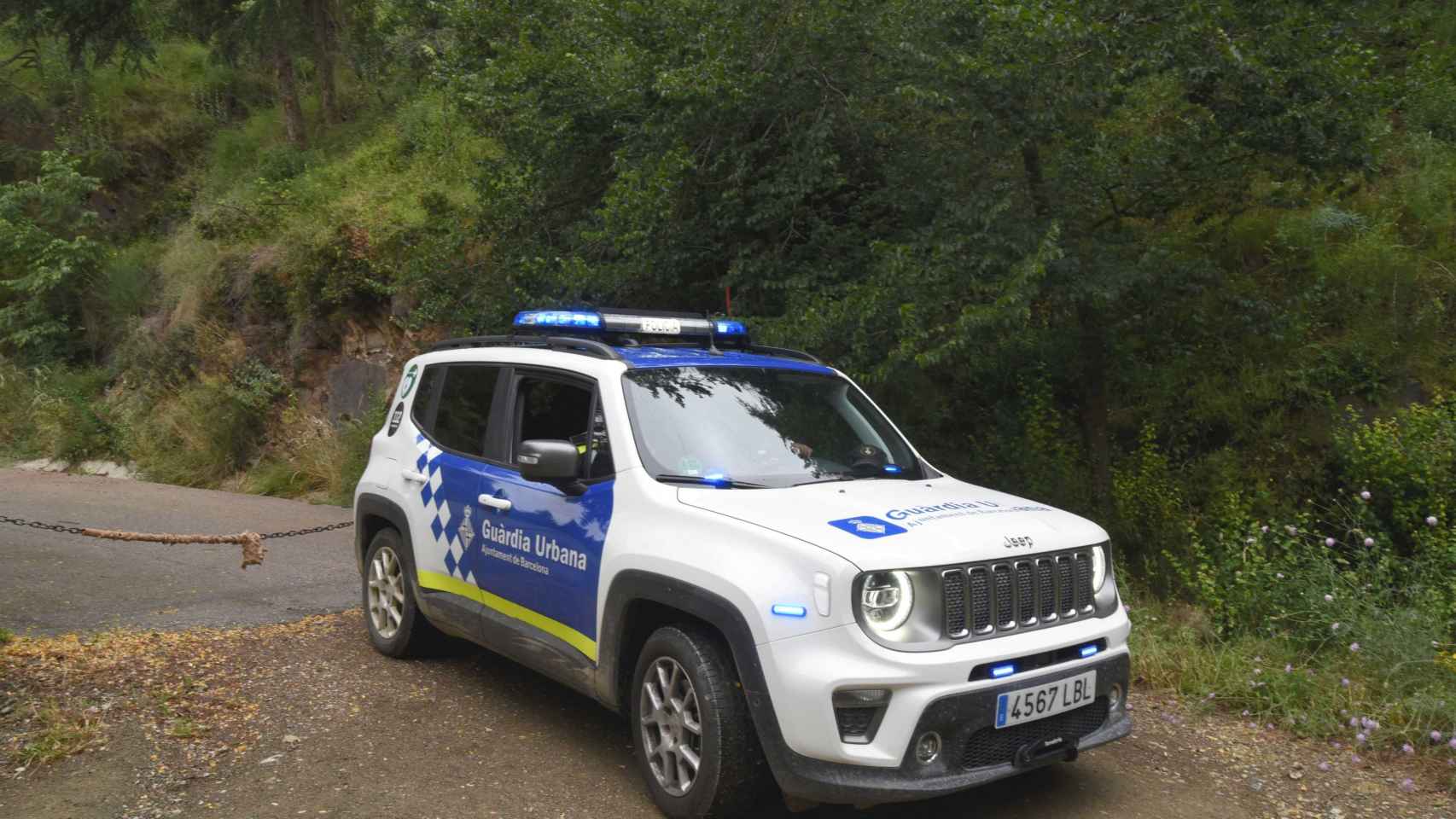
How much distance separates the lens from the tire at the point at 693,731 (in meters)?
4.07

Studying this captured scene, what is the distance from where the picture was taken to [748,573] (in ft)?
13.2

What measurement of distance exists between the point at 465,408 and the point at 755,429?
187cm

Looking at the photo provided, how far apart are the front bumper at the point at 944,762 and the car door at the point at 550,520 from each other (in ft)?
4.10

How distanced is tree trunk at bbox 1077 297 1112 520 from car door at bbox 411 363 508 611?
16.8 ft

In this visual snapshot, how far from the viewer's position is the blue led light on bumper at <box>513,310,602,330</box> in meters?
5.71

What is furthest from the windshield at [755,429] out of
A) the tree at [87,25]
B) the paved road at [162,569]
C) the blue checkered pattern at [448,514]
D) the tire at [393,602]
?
the tree at [87,25]

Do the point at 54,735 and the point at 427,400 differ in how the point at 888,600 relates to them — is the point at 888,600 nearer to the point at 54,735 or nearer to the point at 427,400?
the point at 427,400

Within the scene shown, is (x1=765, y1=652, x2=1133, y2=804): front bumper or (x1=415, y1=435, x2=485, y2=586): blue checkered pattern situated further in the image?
(x1=415, y1=435, x2=485, y2=586): blue checkered pattern

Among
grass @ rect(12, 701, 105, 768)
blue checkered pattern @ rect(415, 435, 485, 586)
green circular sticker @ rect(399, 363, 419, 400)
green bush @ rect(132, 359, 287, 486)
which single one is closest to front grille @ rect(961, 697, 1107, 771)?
blue checkered pattern @ rect(415, 435, 485, 586)

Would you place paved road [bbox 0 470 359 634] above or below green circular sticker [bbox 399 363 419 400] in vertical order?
below

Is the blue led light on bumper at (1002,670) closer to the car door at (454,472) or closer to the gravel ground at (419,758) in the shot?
the gravel ground at (419,758)

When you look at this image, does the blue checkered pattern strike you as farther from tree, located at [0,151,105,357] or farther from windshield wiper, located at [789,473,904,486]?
tree, located at [0,151,105,357]

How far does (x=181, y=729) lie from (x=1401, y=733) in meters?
5.75

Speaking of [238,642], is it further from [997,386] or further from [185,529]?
[997,386]
